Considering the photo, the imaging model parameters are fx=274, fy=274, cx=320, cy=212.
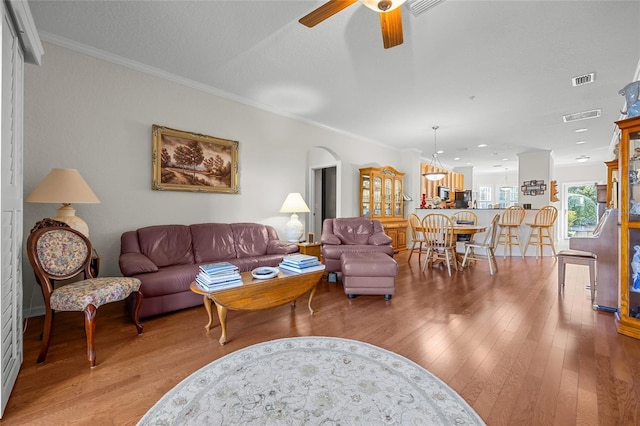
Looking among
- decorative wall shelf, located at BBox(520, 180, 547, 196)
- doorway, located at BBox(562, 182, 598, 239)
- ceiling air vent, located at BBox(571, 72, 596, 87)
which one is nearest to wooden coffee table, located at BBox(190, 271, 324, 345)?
ceiling air vent, located at BBox(571, 72, 596, 87)

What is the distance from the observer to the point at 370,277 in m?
3.00

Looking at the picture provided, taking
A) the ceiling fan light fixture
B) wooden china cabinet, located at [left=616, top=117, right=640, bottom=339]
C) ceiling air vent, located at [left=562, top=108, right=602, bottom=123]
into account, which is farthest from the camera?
ceiling air vent, located at [left=562, top=108, right=602, bottom=123]

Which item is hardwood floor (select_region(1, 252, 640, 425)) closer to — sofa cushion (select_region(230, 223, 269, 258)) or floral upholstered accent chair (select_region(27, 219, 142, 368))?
floral upholstered accent chair (select_region(27, 219, 142, 368))

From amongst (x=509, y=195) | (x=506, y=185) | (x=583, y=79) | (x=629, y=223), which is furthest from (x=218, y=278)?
(x=506, y=185)

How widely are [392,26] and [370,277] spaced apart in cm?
228

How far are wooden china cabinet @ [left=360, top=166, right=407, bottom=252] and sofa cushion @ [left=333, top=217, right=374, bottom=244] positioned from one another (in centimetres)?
149

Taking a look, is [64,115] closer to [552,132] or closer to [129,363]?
[129,363]

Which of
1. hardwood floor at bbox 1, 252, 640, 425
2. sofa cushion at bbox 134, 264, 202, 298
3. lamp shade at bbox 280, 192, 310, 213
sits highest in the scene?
lamp shade at bbox 280, 192, 310, 213

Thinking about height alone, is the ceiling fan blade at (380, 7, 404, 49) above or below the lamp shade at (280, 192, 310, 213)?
above

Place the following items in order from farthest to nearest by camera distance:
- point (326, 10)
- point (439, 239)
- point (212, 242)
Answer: point (439, 239), point (212, 242), point (326, 10)

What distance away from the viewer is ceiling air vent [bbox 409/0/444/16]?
6.77ft

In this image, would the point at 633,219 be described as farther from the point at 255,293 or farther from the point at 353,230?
the point at 255,293

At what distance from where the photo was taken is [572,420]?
4.23 feet

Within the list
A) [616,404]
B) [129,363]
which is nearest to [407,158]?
[616,404]
